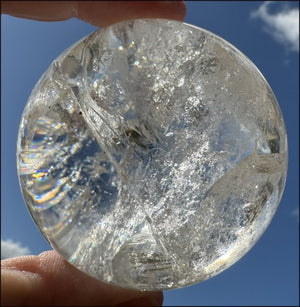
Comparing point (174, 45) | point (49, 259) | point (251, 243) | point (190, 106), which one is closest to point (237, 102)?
point (190, 106)

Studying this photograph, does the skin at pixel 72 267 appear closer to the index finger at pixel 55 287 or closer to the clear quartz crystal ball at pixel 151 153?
the index finger at pixel 55 287

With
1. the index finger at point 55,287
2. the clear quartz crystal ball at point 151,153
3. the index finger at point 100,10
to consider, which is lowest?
the index finger at point 55,287

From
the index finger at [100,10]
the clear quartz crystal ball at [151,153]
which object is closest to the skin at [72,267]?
Answer: the index finger at [100,10]

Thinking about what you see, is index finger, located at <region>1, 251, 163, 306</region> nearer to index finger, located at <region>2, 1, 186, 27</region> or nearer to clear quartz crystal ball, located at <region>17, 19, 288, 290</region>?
clear quartz crystal ball, located at <region>17, 19, 288, 290</region>

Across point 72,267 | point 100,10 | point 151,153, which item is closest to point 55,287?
point 72,267

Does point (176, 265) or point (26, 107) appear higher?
point (26, 107)

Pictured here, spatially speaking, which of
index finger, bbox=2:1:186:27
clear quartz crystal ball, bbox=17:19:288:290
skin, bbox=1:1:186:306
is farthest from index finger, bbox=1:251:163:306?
index finger, bbox=2:1:186:27

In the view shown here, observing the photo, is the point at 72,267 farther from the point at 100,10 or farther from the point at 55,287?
the point at 100,10

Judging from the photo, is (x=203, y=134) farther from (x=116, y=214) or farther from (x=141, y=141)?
(x=116, y=214)
